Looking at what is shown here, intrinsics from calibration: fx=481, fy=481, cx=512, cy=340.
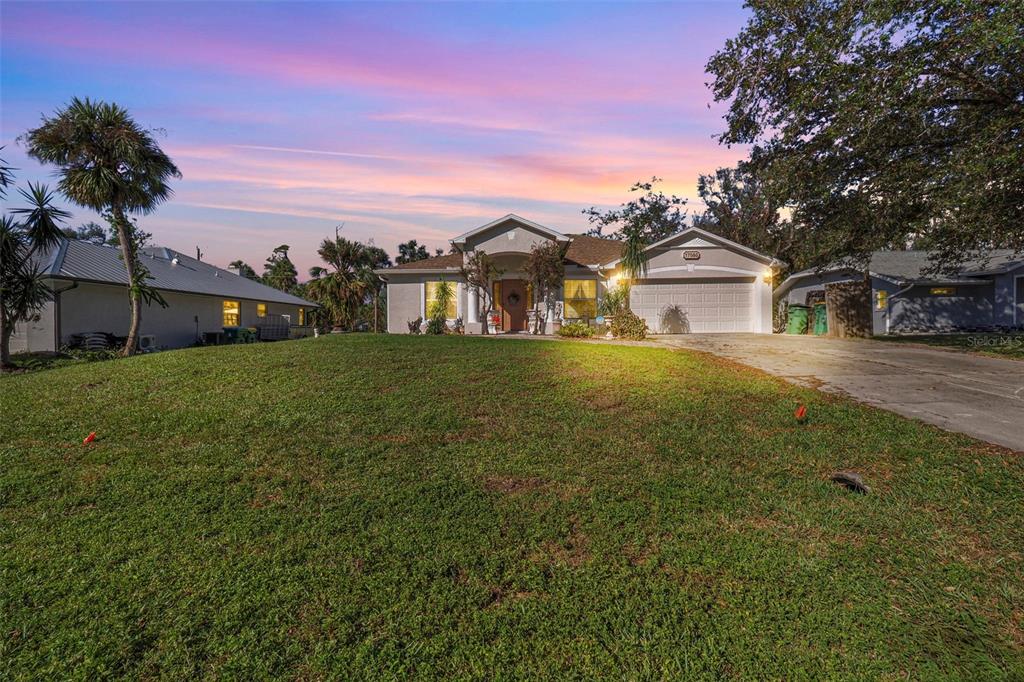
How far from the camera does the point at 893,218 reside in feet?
46.8

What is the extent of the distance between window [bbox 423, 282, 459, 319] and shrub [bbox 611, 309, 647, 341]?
22.6ft

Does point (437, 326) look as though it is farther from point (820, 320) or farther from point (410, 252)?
point (410, 252)

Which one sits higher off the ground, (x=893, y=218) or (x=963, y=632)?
(x=893, y=218)

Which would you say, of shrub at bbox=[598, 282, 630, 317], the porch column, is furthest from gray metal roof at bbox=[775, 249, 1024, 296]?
the porch column

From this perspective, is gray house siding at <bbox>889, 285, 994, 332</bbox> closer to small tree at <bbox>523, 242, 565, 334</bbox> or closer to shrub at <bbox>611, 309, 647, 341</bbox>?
shrub at <bbox>611, 309, 647, 341</bbox>

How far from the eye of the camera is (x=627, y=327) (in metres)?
15.8

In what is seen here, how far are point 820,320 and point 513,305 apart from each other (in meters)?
12.5

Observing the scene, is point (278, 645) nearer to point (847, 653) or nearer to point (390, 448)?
point (390, 448)

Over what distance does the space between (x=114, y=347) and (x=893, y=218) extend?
85.8 feet

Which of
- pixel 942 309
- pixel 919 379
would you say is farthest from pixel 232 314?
pixel 942 309

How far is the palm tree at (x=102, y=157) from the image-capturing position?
47.0ft

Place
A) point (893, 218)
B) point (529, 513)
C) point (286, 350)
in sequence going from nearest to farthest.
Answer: point (529, 513) < point (286, 350) < point (893, 218)

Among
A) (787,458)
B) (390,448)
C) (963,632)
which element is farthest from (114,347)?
(963,632)

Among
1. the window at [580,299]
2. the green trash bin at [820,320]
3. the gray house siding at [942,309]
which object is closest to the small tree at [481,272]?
the window at [580,299]
